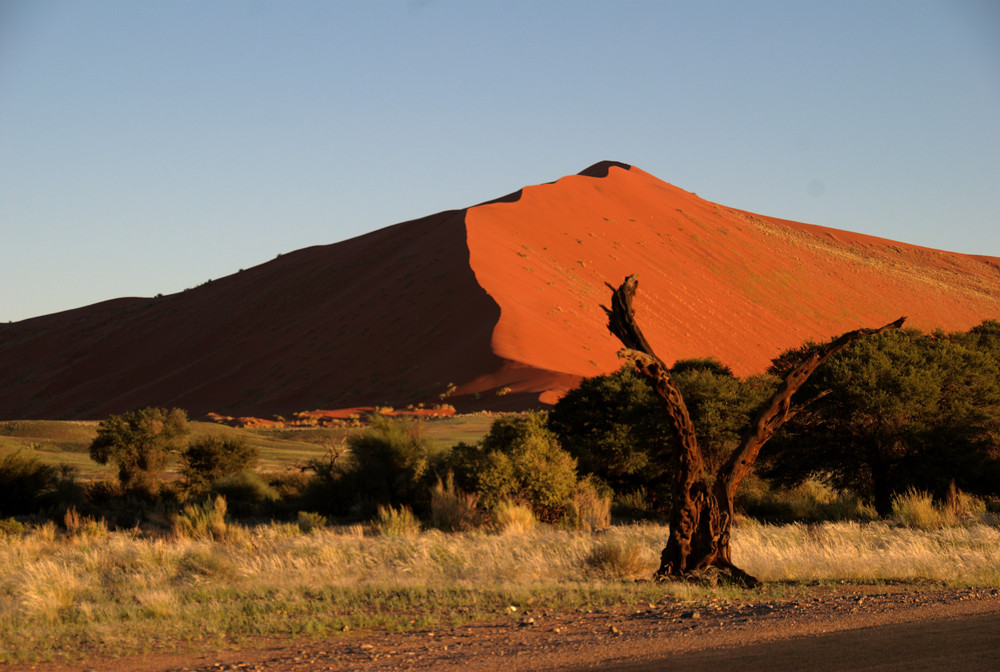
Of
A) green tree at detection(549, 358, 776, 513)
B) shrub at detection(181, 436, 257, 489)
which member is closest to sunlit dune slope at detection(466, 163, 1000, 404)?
shrub at detection(181, 436, 257, 489)

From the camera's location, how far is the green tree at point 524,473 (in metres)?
17.5

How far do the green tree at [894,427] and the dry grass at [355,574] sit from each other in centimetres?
491

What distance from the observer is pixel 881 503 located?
18.9m

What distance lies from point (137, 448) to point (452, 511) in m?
11.4

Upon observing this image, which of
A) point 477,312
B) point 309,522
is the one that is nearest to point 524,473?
point 309,522

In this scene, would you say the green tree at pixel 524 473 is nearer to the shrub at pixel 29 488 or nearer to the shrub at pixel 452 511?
the shrub at pixel 452 511

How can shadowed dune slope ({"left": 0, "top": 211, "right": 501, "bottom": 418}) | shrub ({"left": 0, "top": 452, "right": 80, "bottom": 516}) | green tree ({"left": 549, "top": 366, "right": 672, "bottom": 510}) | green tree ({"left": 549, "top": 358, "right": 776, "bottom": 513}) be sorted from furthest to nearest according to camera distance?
1. shadowed dune slope ({"left": 0, "top": 211, "right": 501, "bottom": 418})
2. shrub ({"left": 0, "top": 452, "right": 80, "bottom": 516})
3. green tree ({"left": 549, "top": 366, "right": 672, "bottom": 510})
4. green tree ({"left": 549, "top": 358, "right": 776, "bottom": 513})

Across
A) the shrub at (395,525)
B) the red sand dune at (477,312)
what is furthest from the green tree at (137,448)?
the red sand dune at (477,312)

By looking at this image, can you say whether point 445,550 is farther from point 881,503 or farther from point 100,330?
point 100,330

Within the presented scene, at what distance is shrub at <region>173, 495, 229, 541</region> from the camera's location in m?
15.6

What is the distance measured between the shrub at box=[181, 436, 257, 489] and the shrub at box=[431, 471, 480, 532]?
8775 millimetres

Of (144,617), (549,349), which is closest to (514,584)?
(144,617)

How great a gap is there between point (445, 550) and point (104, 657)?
559cm

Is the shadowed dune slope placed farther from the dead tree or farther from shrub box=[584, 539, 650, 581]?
the dead tree
